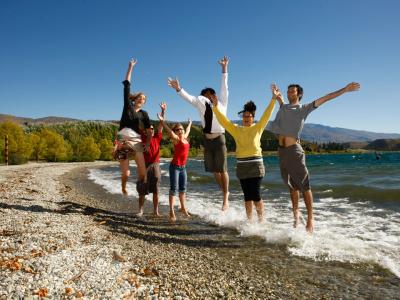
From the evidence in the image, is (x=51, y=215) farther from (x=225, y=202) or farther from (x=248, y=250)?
(x=248, y=250)

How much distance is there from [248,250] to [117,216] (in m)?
4.80

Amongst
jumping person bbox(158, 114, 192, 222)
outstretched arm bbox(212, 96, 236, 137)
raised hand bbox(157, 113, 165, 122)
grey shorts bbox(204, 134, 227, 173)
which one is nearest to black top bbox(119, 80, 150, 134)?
raised hand bbox(157, 113, 165, 122)

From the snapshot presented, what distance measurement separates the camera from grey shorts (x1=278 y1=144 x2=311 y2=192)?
7.25 m

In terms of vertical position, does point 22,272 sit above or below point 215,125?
below

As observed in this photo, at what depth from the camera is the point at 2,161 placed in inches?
2571

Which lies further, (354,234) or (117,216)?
(117,216)

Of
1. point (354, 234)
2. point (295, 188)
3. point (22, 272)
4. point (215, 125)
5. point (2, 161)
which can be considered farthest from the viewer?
point (2, 161)

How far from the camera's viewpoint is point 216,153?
8930mm

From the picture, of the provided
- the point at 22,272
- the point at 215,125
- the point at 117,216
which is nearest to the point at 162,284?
the point at 22,272

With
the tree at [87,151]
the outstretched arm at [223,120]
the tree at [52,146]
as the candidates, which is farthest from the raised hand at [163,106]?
the tree at [87,151]

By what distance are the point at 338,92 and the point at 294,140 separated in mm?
1404

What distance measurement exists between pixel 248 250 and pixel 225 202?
2856mm

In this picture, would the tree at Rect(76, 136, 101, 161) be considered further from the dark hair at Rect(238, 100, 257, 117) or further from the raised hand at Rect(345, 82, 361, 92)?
the raised hand at Rect(345, 82, 361, 92)

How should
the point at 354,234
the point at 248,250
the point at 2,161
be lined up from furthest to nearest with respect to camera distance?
the point at 2,161 → the point at 354,234 → the point at 248,250
